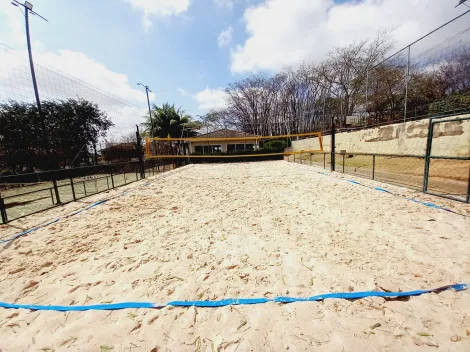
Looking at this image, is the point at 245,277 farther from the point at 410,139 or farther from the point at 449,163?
the point at 410,139

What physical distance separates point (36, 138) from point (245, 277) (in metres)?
17.4

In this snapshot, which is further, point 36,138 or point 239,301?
point 36,138

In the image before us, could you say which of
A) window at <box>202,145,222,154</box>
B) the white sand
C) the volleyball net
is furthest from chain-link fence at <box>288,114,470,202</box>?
window at <box>202,145,222,154</box>

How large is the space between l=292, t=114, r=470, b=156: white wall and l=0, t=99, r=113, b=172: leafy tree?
14.6 m

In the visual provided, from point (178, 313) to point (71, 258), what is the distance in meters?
1.89

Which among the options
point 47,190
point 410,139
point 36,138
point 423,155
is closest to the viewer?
point 423,155

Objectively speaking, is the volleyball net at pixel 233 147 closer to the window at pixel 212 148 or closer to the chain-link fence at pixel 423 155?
the window at pixel 212 148

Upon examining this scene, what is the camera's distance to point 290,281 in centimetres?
188

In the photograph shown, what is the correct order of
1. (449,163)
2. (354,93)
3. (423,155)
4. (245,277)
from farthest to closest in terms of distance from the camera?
1. (354,93)
2. (449,163)
3. (423,155)
4. (245,277)

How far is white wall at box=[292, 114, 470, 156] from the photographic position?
5.71 metres

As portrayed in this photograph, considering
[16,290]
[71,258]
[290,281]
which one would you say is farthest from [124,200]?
[290,281]

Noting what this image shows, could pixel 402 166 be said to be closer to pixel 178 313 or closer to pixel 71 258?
pixel 178 313

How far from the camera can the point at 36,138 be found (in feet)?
42.0

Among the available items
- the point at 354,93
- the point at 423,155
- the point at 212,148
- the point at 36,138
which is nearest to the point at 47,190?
the point at 36,138
